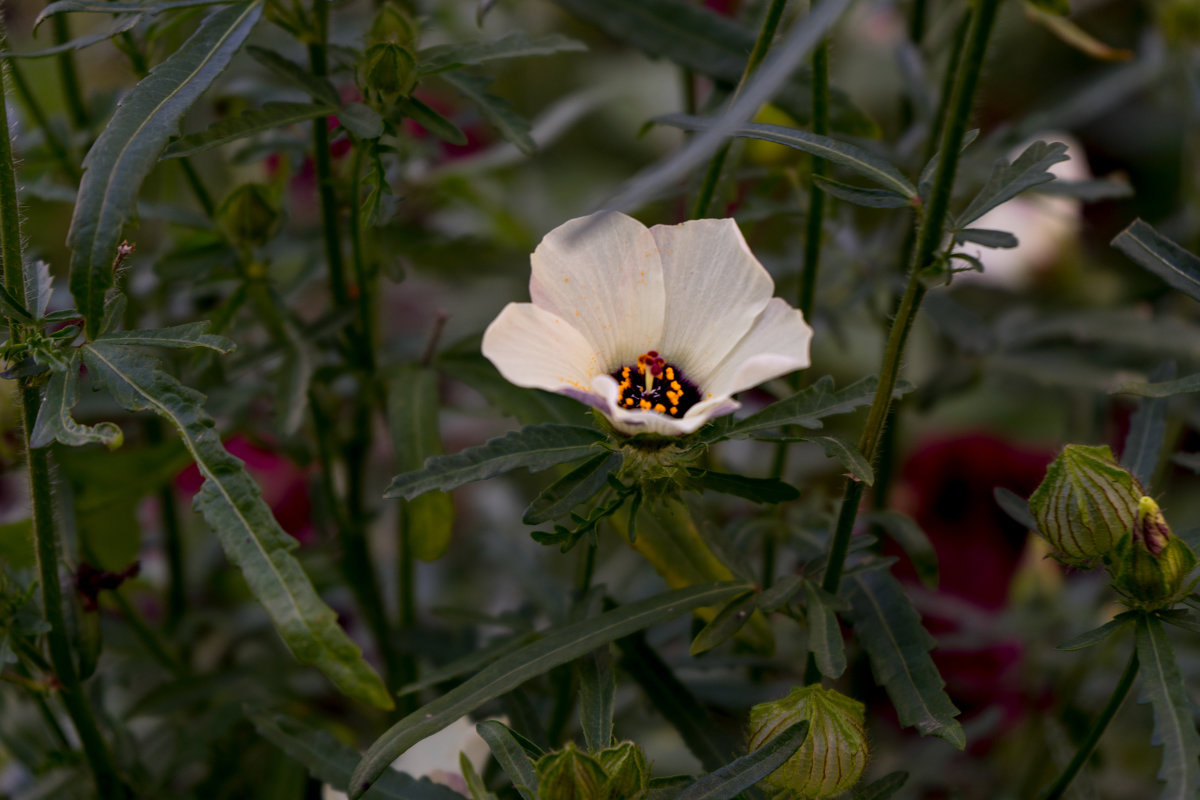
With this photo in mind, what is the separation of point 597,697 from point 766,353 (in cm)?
18

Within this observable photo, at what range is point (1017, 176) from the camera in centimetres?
52

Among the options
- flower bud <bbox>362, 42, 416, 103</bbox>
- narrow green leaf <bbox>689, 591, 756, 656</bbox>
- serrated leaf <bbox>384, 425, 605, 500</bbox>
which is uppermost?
→ flower bud <bbox>362, 42, 416, 103</bbox>

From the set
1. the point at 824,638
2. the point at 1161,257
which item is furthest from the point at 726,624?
the point at 1161,257

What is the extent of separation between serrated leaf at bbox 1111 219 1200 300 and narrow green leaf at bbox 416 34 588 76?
31cm

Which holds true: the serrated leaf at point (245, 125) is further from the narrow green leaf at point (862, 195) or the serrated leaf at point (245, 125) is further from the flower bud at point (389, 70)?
the narrow green leaf at point (862, 195)

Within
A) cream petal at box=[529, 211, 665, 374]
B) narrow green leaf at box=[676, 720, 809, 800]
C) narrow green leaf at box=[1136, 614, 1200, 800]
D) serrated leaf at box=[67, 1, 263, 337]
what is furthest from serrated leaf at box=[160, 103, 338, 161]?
narrow green leaf at box=[1136, 614, 1200, 800]

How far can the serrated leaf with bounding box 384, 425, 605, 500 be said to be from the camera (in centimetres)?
50

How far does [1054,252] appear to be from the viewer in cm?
127

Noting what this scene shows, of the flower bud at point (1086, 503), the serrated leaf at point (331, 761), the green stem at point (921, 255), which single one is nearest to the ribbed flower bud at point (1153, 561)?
the flower bud at point (1086, 503)

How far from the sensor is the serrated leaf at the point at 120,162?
0.46 m

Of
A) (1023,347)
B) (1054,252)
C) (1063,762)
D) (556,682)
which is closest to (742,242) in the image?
(556,682)

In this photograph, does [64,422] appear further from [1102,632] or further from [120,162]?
[1102,632]

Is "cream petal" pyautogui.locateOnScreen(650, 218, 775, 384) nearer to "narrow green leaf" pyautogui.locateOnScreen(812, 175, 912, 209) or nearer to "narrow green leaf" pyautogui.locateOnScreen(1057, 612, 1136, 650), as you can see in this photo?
"narrow green leaf" pyautogui.locateOnScreen(812, 175, 912, 209)

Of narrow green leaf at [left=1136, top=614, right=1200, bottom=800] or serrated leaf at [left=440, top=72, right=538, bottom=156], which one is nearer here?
narrow green leaf at [left=1136, top=614, right=1200, bottom=800]
